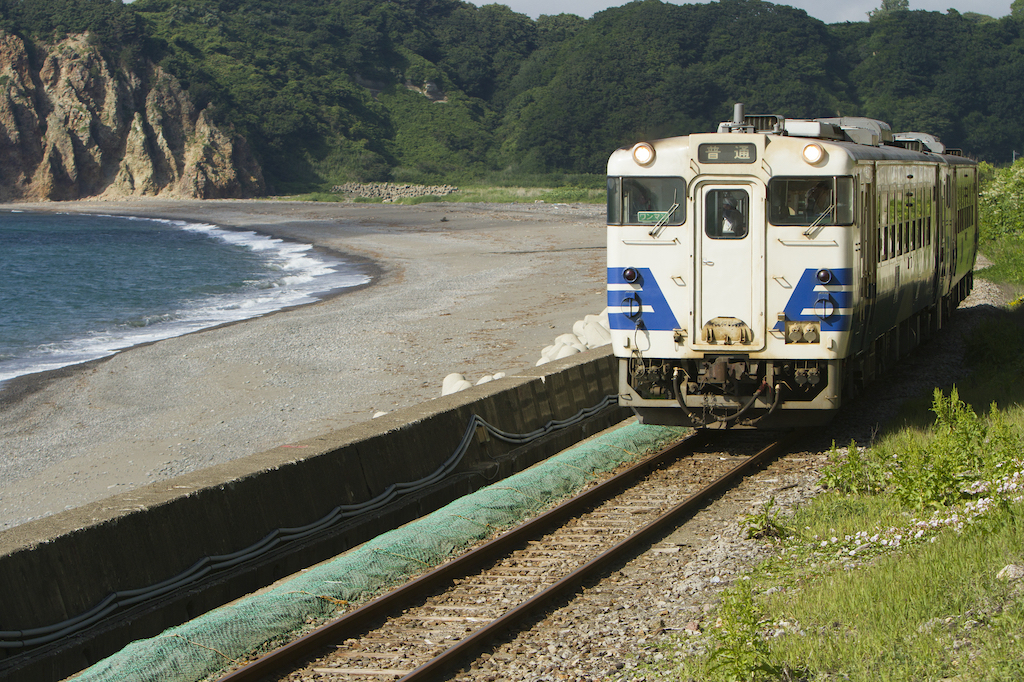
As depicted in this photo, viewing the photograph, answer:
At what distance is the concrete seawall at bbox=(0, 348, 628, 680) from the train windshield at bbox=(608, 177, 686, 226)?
94.7 inches

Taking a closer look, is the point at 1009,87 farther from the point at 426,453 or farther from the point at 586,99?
the point at 426,453

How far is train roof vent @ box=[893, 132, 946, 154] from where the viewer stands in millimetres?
16172

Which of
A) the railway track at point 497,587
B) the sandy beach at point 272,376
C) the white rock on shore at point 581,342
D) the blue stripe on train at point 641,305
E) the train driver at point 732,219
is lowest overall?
the sandy beach at point 272,376

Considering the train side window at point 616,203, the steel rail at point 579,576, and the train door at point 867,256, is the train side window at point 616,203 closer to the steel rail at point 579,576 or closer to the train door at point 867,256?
the train door at point 867,256

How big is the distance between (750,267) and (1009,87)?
142342 mm

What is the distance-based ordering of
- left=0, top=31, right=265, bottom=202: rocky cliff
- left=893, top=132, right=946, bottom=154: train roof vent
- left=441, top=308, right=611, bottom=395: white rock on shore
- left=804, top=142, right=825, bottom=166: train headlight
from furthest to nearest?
left=0, top=31, right=265, bottom=202: rocky cliff → left=441, top=308, right=611, bottom=395: white rock on shore → left=893, top=132, right=946, bottom=154: train roof vent → left=804, top=142, right=825, bottom=166: train headlight

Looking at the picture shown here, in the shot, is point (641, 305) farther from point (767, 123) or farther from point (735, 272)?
point (767, 123)

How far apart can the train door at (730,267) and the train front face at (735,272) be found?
11mm

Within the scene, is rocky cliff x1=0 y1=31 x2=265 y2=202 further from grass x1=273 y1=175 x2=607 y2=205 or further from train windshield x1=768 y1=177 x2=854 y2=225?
train windshield x1=768 y1=177 x2=854 y2=225

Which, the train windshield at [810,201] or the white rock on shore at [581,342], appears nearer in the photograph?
the train windshield at [810,201]

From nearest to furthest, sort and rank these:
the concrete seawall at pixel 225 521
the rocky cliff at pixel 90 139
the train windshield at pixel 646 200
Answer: the concrete seawall at pixel 225 521 → the train windshield at pixel 646 200 → the rocky cliff at pixel 90 139

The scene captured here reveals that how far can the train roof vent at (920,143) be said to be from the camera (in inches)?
637

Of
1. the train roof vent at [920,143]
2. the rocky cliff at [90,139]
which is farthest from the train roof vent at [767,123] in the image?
the rocky cliff at [90,139]

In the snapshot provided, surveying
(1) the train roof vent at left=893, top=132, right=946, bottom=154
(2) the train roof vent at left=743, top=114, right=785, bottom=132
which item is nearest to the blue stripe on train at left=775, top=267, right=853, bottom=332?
(2) the train roof vent at left=743, top=114, right=785, bottom=132
